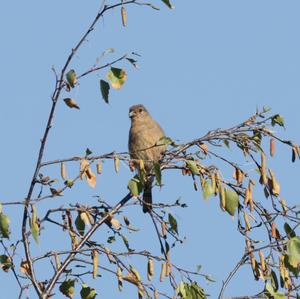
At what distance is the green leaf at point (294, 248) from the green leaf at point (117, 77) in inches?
41.2

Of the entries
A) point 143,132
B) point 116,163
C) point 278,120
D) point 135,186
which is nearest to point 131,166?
point 135,186

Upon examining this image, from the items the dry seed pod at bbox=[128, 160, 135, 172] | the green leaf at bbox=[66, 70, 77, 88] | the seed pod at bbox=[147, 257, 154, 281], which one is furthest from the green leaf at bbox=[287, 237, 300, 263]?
the green leaf at bbox=[66, 70, 77, 88]

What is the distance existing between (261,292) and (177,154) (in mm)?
798

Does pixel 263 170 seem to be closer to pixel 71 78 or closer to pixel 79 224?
pixel 79 224

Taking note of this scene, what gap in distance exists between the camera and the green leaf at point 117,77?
3623 mm

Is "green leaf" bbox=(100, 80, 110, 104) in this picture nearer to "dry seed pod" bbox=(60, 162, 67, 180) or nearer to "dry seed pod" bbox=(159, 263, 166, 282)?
"dry seed pod" bbox=(60, 162, 67, 180)

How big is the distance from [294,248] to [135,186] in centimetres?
78

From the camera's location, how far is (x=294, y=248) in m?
3.55

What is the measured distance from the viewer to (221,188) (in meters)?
3.70

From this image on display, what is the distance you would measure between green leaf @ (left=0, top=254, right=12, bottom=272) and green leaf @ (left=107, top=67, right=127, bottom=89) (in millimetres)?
936

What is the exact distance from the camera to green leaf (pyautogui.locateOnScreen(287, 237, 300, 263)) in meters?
3.53

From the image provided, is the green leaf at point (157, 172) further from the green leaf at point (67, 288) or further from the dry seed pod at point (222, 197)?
the green leaf at point (67, 288)

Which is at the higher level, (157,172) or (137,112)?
(137,112)

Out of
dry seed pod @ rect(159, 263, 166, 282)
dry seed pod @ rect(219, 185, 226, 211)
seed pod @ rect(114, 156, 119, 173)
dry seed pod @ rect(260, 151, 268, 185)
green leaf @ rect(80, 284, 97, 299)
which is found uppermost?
seed pod @ rect(114, 156, 119, 173)
